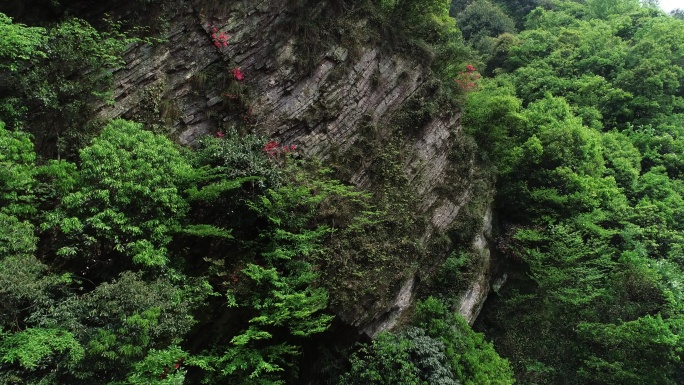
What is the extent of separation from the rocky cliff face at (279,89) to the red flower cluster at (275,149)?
0.33 meters

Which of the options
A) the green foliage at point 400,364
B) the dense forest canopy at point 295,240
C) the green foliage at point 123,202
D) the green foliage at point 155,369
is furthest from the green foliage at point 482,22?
the green foliage at point 155,369

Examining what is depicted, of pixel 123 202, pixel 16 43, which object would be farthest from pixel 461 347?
pixel 16 43

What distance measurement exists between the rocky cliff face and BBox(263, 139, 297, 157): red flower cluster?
1.07 ft

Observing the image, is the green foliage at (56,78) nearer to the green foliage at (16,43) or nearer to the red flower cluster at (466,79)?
Result: the green foliage at (16,43)

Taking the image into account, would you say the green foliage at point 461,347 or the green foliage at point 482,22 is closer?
the green foliage at point 461,347

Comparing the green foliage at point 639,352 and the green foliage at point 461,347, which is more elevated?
the green foliage at point 461,347

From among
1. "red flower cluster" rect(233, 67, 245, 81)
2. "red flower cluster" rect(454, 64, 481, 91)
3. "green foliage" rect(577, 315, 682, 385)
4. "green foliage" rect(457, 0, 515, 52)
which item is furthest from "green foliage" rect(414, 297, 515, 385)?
"green foliage" rect(457, 0, 515, 52)

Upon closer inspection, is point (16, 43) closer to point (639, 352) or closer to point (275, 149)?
point (275, 149)

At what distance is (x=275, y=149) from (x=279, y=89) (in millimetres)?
2311

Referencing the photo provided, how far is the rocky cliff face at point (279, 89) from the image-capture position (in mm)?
11180

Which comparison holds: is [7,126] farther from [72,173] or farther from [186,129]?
[186,129]

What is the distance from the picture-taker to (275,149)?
1153 cm

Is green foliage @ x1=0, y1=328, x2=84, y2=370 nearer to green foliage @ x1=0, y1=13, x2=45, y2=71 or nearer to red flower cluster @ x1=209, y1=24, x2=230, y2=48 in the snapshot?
green foliage @ x1=0, y1=13, x2=45, y2=71

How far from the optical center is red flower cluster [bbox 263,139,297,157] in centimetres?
1106
